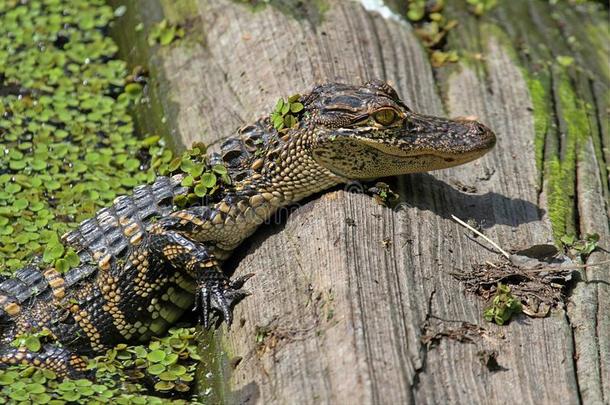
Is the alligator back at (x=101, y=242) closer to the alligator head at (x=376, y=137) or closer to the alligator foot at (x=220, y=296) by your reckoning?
the alligator foot at (x=220, y=296)

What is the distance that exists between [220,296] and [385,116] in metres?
1.24

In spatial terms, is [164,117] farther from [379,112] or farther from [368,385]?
[368,385]

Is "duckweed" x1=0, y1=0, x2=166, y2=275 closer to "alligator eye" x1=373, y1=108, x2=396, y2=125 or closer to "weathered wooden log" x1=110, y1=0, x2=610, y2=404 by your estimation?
"weathered wooden log" x1=110, y1=0, x2=610, y2=404

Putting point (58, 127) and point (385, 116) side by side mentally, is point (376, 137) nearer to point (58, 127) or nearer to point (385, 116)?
point (385, 116)

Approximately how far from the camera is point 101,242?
16.0 ft

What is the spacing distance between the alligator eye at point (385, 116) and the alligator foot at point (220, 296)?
103cm

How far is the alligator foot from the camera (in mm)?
4430

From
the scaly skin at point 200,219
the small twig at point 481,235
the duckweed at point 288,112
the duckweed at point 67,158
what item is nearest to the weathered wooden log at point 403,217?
the small twig at point 481,235

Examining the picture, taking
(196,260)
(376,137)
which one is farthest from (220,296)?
(376,137)

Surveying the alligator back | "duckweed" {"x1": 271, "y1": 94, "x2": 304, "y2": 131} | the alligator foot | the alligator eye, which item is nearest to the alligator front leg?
the alligator foot

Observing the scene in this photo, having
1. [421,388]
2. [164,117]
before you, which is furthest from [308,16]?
[421,388]

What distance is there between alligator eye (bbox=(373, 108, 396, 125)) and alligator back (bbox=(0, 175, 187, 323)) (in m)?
1.10

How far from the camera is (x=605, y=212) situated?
4977mm

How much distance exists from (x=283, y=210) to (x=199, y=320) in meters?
0.74
